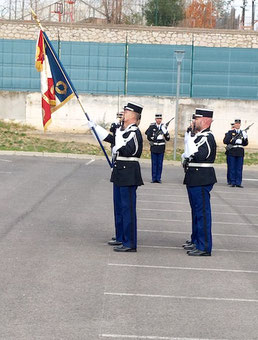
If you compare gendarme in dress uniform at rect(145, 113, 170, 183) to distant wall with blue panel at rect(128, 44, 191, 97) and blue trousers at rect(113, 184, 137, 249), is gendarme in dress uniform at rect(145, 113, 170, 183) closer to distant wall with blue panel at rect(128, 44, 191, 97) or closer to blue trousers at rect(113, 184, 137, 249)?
blue trousers at rect(113, 184, 137, 249)

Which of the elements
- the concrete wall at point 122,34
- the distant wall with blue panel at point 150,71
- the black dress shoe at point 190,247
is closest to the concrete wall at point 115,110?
the distant wall with blue panel at point 150,71

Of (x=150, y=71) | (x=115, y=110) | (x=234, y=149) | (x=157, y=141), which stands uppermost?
(x=150, y=71)

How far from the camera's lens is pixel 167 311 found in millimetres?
7680

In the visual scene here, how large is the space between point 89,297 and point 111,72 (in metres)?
30.0

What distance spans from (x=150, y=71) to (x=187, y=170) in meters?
26.7

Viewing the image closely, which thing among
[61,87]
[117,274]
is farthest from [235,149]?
[117,274]

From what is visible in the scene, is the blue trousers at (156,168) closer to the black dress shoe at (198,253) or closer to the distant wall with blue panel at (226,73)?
the black dress shoe at (198,253)

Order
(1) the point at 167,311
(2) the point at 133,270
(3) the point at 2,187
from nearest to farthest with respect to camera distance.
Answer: (1) the point at 167,311, (2) the point at 133,270, (3) the point at 2,187

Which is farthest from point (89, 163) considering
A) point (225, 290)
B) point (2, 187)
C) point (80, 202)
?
point (225, 290)

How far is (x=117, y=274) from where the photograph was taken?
9.24 meters

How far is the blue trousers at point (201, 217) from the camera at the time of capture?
10.8m

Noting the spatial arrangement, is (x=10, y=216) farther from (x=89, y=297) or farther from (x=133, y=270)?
(x=89, y=297)

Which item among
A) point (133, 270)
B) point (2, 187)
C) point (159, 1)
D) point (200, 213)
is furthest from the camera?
point (159, 1)

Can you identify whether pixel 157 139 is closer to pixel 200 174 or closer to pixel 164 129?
pixel 164 129
